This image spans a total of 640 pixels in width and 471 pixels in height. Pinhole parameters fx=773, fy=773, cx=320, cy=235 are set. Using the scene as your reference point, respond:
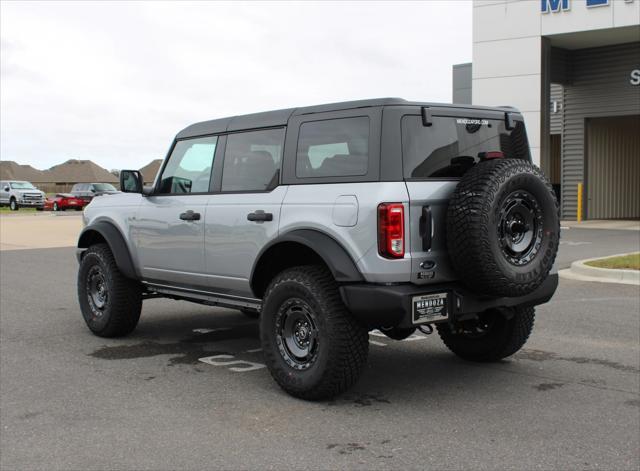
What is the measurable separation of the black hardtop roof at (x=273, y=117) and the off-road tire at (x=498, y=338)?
1.61m

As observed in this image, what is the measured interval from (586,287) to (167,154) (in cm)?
640

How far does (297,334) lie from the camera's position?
17.7ft

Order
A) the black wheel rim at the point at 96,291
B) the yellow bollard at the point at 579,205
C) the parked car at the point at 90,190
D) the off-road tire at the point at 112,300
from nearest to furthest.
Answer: the off-road tire at the point at 112,300
the black wheel rim at the point at 96,291
the yellow bollard at the point at 579,205
the parked car at the point at 90,190

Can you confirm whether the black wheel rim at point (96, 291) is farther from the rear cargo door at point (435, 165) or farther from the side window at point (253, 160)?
the rear cargo door at point (435, 165)

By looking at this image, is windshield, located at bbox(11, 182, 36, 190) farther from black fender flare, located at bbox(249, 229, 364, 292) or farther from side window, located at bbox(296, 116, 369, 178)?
black fender flare, located at bbox(249, 229, 364, 292)

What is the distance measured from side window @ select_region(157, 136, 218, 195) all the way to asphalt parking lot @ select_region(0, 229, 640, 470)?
145 cm

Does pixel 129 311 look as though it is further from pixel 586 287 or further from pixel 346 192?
pixel 586 287

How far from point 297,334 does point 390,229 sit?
3.59 feet

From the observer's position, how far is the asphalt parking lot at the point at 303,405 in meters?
4.17

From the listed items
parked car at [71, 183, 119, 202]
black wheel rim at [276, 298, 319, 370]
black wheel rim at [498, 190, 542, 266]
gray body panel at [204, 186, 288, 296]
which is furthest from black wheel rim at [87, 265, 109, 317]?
parked car at [71, 183, 119, 202]

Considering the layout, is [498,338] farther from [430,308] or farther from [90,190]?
[90,190]

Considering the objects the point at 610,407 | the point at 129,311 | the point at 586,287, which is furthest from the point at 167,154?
the point at 586,287

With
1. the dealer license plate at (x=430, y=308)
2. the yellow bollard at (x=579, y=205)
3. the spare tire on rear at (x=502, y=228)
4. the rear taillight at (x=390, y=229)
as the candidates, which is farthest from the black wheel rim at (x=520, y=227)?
the yellow bollard at (x=579, y=205)

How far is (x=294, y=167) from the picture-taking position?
5602mm
